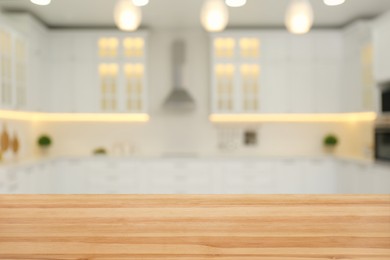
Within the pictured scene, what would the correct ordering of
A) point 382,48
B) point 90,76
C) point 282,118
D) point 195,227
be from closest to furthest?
point 195,227
point 382,48
point 90,76
point 282,118

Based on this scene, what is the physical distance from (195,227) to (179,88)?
18.8 feet

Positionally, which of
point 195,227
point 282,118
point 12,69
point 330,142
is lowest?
point 330,142

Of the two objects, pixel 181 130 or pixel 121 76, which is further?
pixel 181 130

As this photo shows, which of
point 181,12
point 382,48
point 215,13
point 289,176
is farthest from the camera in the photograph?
point 289,176

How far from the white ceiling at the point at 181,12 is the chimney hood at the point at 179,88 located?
360 mm

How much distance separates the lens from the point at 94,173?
554 centimetres

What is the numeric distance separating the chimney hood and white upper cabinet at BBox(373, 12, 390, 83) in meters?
2.50

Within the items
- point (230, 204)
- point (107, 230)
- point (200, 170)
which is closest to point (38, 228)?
point (107, 230)

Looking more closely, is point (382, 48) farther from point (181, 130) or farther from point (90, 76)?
point (90, 76)

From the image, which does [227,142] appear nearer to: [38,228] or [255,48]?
[255,48]

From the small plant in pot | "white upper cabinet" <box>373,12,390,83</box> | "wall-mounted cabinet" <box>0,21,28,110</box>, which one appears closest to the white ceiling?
"white upper cabinet" <box>373,12,390,83</box>

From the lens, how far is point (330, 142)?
5.98m

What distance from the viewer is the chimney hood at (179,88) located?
5.92 meters

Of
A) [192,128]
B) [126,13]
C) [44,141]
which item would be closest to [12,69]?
[44,141]
